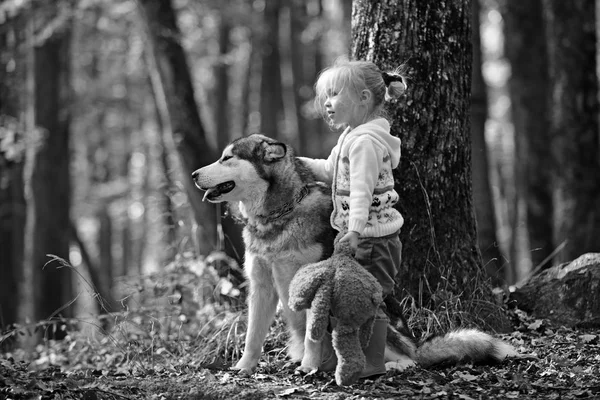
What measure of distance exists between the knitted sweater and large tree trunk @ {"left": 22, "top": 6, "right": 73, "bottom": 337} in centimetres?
862

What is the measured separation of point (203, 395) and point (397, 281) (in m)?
1.98

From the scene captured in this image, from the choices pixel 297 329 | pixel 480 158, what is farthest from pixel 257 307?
pixel 480 158

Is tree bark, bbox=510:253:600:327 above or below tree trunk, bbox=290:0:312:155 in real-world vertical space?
below

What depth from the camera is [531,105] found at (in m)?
13.5

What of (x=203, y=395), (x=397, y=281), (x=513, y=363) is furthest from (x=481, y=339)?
(x=203, y=395)

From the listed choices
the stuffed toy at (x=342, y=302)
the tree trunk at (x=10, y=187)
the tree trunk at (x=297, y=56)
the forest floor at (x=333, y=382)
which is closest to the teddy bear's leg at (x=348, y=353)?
the stuffed toy at (x=342, y=302)

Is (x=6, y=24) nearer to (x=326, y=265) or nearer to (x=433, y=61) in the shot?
(x=433, y=61)

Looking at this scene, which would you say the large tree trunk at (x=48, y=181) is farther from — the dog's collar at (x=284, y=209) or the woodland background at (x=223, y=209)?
the dog's collar at (x=284, y=209)

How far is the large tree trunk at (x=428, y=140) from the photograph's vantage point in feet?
18.7

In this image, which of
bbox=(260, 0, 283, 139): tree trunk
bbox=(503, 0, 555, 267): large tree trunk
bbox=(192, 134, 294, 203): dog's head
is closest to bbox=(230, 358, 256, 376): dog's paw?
bbox=(192, 134, 294, 203): dog's head

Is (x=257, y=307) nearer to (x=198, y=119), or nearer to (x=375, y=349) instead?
(x=375, y=349)

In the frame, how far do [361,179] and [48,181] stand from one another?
1016 centimetres

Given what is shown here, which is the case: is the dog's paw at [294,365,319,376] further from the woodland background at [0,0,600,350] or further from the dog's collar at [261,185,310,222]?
the woodland background at [0,0,600,350]

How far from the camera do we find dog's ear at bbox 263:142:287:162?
201 inches
